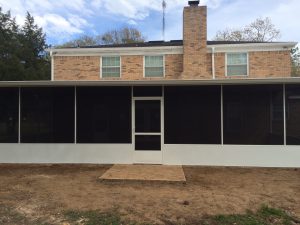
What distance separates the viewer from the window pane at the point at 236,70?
1481cm

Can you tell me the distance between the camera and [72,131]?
10.5 metres

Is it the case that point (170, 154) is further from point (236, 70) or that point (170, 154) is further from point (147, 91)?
point (236, 70)

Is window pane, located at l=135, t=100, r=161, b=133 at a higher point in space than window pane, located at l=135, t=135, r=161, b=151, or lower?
higher

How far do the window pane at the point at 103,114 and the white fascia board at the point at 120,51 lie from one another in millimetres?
5229

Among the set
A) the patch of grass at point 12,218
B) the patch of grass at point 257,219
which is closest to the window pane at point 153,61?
the patch of grass at point 257,219

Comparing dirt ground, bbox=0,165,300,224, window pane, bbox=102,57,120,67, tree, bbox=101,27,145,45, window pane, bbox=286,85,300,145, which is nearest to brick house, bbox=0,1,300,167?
window pane, bbox=286,85,300,145

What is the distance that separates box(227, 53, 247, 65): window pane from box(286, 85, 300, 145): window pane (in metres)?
5.22

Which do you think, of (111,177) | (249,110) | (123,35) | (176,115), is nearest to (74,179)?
(111,177)

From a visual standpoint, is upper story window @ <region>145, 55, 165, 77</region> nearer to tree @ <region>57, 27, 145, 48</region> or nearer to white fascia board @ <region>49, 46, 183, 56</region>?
white fascia board @ <region>49, 46, 183, 56</region>

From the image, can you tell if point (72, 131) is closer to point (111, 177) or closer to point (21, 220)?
point (111, 177)

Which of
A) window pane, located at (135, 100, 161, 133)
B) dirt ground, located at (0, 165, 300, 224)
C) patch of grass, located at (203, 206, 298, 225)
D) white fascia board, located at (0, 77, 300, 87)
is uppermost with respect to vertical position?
white fascia board, located at (0, 77, 300, 87)

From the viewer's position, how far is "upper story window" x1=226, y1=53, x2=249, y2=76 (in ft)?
48.6

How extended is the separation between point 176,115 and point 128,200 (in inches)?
182

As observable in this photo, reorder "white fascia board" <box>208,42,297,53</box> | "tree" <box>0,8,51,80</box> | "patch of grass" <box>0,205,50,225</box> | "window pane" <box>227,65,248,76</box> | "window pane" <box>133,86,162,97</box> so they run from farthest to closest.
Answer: "tree" <box>0,8,51,80</box>, "window pane" <box>227,65,248,76</box>, "white fascia board" <box>208,42,297,53</box>, "window pane" <box>133,86,162,97</box>, "patch of grass" <box>0,205,50,225</box>
